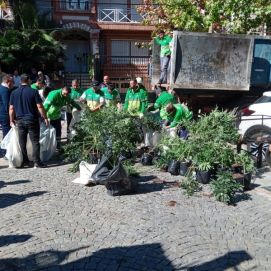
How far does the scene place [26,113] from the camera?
27.3 ft

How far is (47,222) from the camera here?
5742mm

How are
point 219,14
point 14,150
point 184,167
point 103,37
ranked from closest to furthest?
point 184,167 → point 14,150 → point 219,14 → point 103,37

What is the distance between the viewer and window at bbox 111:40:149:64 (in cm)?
2742

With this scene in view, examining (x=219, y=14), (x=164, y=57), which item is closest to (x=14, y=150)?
(x=164, y=57)

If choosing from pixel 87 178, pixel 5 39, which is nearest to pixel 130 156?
pixel 87 178

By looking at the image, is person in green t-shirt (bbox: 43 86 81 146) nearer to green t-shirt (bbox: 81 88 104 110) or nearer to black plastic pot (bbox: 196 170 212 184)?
green t-shirt (bbox: 81 88 104 110)

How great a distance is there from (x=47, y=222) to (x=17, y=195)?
1.33m

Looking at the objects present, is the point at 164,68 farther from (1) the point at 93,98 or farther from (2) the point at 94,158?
(2) the point at 94,158

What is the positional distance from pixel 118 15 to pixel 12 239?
23314mm

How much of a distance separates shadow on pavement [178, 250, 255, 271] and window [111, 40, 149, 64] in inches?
912

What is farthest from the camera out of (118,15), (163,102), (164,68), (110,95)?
(118,15)

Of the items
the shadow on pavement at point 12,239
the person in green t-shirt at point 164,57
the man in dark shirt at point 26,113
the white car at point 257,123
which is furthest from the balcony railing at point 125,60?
the shadow on pavement at point 12,239

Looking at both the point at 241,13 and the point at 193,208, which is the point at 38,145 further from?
the point at 241,13

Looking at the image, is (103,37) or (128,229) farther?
(103,37)
